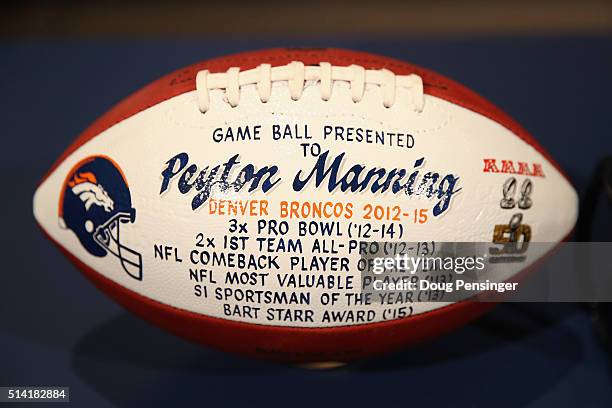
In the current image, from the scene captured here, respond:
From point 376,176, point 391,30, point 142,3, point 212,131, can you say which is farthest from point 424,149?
point 142,3

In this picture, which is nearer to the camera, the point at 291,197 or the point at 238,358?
the point at 291,197

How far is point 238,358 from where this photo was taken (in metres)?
1.00

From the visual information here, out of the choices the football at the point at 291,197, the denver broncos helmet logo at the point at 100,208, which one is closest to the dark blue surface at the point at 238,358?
the football at the point at 291,197

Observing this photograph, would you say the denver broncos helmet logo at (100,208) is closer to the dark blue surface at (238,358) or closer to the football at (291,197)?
the football at (291,197)

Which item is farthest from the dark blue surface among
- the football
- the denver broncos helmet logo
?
the denver broncos helmet logo

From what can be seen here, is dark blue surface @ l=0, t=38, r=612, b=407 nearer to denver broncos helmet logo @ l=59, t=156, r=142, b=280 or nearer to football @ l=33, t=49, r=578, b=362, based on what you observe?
football @ l=33, t=49, r=578, b=362

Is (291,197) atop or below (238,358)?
atop

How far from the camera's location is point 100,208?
33.1 inches

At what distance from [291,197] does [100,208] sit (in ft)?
0.75

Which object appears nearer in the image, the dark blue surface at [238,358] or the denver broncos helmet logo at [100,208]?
the denver broncos helmet logo at [100,208]

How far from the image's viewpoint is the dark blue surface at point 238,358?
0.94m

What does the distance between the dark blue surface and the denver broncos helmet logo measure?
20 centimetres

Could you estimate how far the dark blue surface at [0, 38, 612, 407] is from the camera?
94cm

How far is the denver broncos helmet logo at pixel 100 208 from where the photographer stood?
834 millimetres
